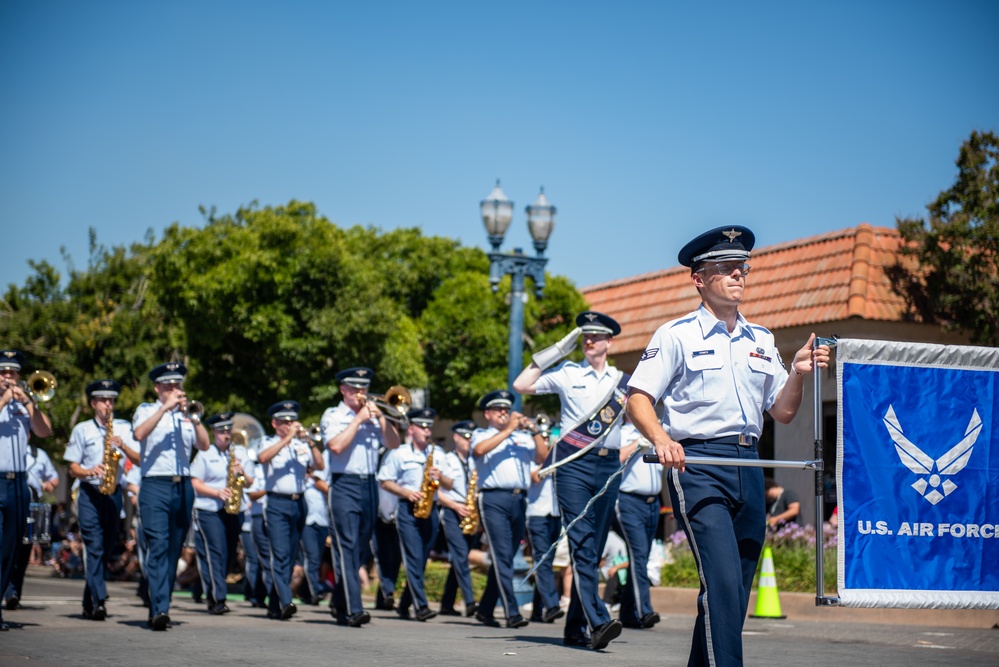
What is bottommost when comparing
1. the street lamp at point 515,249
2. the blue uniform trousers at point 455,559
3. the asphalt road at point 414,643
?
the asphalt road at point 414,643

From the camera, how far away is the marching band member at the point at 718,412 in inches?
237

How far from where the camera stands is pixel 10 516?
11.1m

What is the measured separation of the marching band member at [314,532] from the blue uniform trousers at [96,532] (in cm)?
263

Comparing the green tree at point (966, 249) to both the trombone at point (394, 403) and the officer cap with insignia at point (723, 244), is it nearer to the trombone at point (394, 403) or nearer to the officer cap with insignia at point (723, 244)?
the trombone at point (394, 403)

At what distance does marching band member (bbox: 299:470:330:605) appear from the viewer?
15.5 metres

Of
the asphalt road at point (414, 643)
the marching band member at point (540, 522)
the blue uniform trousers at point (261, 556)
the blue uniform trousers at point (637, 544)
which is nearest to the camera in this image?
the asphalt road at point (414, 643)

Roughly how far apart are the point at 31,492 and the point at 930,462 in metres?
9.62

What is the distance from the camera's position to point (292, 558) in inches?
539

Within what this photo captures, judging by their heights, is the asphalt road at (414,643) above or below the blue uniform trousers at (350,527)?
below

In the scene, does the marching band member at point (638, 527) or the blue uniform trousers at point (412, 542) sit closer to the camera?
the marching band member at point (638, 527)

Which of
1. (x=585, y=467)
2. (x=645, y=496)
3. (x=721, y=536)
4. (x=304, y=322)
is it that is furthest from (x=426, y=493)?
(x=304, y=322)

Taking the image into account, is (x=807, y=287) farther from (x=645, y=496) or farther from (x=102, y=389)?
(x=102, y=389)

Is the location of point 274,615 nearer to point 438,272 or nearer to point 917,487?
point 917,487

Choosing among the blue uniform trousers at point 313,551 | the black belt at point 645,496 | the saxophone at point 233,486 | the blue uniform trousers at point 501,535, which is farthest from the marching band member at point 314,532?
the black belt at point 645,496
